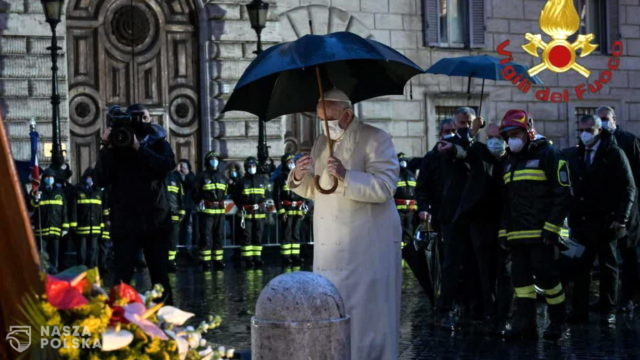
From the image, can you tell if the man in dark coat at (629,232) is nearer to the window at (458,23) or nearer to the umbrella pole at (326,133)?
the umbrella pole at (326,133)

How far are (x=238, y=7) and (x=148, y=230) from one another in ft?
54.7

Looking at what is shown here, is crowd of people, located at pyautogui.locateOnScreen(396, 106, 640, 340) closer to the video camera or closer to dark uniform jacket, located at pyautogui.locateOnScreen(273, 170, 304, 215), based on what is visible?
the video camera

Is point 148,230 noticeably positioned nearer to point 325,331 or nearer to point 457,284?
point 457,284

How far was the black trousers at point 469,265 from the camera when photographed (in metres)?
12.2

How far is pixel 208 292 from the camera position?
16688mm

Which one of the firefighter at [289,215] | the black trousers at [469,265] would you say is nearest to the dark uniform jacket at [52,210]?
the firefighter at [289,215]

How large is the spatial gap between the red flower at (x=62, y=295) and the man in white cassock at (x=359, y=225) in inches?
167

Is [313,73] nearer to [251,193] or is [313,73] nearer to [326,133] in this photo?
[326,133]

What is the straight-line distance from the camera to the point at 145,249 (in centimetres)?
1087

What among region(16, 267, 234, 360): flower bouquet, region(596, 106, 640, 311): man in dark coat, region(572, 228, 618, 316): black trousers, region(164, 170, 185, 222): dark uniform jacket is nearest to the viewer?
region(16, 267, 234, 360): flower bouquet

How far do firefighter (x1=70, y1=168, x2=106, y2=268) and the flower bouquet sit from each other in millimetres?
18177

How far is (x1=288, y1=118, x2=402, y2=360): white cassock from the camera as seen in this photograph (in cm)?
777

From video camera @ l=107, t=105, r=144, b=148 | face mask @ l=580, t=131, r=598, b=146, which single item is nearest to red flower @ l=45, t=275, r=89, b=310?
video camera @ l=107, t=105, r=144, b=148

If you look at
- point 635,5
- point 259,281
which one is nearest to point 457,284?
point 259,281
